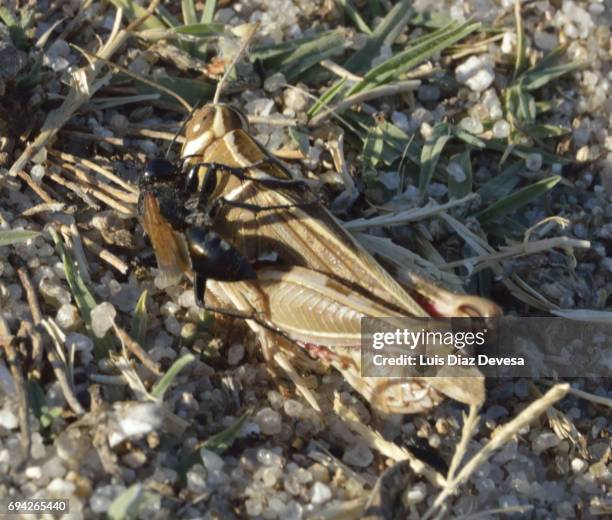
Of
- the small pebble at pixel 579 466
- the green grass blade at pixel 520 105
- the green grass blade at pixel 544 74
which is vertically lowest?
the small pebble at pixel 579 466

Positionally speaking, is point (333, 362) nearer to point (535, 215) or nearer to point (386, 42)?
point (535, 215)

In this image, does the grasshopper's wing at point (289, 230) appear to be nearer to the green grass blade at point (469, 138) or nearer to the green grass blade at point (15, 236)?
the green grass blade at point (15, 236)

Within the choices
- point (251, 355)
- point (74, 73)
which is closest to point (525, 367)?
point (251, 355)

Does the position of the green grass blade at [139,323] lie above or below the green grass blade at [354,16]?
below

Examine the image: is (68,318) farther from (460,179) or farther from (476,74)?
(476,74)

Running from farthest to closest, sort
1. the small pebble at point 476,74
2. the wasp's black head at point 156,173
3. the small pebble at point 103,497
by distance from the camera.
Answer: the small pebble at point 476,74 → the wasp's black head at point 156,173 → the small pebble at point 103,497

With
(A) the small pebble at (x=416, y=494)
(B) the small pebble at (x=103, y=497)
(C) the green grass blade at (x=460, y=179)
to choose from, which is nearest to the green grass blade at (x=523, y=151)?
(C) the green grass blade at (x=460, y=179)

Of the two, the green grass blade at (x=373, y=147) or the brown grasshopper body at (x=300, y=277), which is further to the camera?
the green grass blade at (x=373, y=147)
